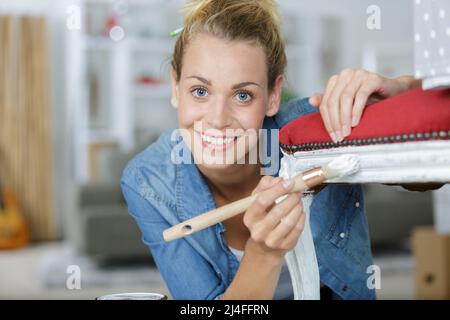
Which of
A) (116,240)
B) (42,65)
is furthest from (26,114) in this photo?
(116,240)

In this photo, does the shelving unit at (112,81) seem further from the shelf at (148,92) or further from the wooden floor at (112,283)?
the wooden floor at (112,283)

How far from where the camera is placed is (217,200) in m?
0.86

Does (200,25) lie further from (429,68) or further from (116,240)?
(116,240)

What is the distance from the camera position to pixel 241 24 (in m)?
0.80

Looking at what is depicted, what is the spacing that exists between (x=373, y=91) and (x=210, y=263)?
32 centimetres

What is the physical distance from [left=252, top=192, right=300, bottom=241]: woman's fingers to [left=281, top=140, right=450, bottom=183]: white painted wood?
0.05 m

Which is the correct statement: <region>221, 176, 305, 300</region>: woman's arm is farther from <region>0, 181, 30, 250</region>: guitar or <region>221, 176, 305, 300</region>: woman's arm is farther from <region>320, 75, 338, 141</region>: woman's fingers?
<region>0, 181, 30, 250</region>: guitar

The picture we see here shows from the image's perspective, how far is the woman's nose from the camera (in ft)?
2.60

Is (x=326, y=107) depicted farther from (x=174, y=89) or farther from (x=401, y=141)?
(x=174, y=89)

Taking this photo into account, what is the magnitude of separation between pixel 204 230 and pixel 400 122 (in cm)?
34

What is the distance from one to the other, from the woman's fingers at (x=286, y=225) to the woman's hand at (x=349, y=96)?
0.28ft
